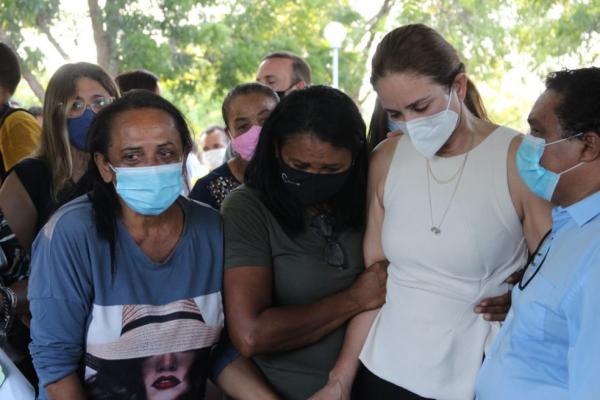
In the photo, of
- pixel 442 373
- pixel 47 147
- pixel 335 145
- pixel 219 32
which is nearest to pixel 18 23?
pixel 219 32

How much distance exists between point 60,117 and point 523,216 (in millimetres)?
1912

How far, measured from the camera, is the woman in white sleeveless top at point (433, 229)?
1.97 metres

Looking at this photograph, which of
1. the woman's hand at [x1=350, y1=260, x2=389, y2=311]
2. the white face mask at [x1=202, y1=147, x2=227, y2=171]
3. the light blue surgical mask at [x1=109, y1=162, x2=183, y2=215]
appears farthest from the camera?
the white face mask at [x1=202, y1=147, x2=227, y2=171]

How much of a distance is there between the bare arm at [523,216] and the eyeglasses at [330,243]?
444 mm

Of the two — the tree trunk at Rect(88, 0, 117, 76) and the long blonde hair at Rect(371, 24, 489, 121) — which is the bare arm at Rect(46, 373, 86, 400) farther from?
the tree trunk at Rect(88, 0, 117, 76)

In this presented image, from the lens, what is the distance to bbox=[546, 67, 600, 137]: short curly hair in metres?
1.80

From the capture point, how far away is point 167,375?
6.72 ft

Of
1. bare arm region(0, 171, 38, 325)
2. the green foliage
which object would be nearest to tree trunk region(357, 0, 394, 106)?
the green foliage

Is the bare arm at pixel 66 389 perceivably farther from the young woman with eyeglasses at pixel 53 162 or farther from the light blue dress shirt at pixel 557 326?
the light blue dress shirt at pixel 557 326

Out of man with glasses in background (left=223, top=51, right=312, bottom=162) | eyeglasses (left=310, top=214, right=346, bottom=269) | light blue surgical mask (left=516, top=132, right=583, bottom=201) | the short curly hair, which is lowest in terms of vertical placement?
eyeglasses (left=310, top=214, right=346, bottom=269)

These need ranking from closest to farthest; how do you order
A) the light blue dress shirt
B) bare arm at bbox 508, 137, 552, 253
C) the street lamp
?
the light blue dress shirt < bare arm at bbox 508, 137, 552, 253 < the street lamp

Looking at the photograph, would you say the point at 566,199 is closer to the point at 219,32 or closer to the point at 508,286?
the point at 508,286

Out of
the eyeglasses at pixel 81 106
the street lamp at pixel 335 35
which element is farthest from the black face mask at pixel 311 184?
the street lamp at pixel 335 35

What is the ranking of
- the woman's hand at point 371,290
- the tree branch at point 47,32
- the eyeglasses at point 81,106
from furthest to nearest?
the tree branch at point 47,32
the eyeglasses at point 81,106
the woman's hand at point 371,290
